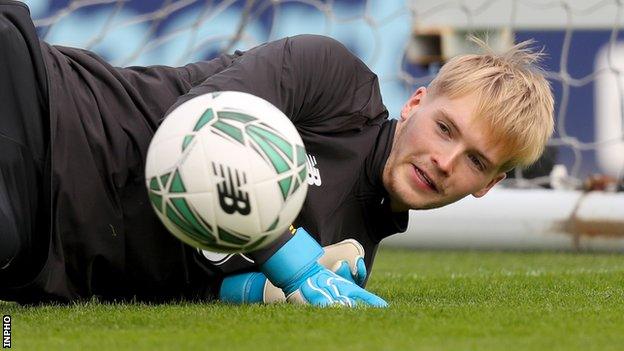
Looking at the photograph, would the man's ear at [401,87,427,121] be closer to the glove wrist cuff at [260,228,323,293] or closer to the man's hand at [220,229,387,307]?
the man's hand at [220,229,387,307]

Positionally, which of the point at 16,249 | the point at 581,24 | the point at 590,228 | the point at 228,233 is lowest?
the point at 590,228

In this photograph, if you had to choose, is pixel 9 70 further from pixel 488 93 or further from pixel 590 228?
pixel 590 228

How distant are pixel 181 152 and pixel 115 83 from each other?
0.68 metres

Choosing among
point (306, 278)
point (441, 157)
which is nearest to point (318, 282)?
point (306, 278)

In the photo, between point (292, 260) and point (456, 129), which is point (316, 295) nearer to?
point (292, 260)

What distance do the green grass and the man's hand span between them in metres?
0.07

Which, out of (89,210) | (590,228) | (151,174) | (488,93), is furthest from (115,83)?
(590,228)

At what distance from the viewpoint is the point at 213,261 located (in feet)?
10.2

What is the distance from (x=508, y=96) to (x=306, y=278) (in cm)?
69

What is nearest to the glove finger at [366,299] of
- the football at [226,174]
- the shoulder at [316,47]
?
the football at [226,174]

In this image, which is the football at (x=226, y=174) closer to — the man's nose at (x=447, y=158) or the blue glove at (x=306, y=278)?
the blue glove at (x=306, y=278)

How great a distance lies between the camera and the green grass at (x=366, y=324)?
7.42 feet

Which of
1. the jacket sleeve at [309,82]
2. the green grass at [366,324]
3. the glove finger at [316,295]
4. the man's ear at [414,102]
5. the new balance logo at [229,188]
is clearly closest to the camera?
the green grass at [366,324]

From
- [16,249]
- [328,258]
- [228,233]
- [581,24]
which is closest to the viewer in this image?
[228,233]
